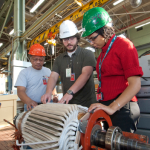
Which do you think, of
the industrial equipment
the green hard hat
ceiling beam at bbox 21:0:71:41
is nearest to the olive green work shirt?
the green hard hat

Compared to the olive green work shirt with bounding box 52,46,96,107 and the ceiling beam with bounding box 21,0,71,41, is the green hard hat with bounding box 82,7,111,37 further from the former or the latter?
the ceiling beam with bounding box 21,0,71,41

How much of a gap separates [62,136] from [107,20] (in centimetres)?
84

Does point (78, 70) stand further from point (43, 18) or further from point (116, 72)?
point (43, 18)

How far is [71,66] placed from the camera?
1.48m

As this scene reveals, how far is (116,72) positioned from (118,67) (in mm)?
35

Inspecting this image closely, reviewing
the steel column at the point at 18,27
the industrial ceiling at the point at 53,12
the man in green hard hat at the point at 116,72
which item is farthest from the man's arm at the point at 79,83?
the steel column at the point at 18,27

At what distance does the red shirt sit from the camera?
0.74m

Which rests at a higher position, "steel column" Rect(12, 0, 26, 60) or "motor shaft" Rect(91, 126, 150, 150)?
"steel column" Rect(12, 0, 26, 60)

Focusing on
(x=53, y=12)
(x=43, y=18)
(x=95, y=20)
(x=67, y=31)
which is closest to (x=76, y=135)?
(x=95, y=20)

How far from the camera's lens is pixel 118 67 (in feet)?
2.73

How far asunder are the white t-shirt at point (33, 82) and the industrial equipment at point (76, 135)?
1.03m

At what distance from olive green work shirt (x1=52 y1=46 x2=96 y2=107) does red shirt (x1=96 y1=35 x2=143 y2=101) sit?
20.1 inches

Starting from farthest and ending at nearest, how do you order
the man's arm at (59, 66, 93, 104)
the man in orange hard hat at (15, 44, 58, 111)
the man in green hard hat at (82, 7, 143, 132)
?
the man in orange hard hat at (15, 44, 58, 111) → the man's arm at (59, 66, 93, 104) → the man in green hard hat at (82, 7, 143, 132)

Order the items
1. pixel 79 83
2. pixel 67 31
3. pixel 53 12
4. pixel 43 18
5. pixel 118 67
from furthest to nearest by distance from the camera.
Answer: pixel 43 18, pixel 53 12, pixel 67 31, pixel 79 83, pixel 118 67
